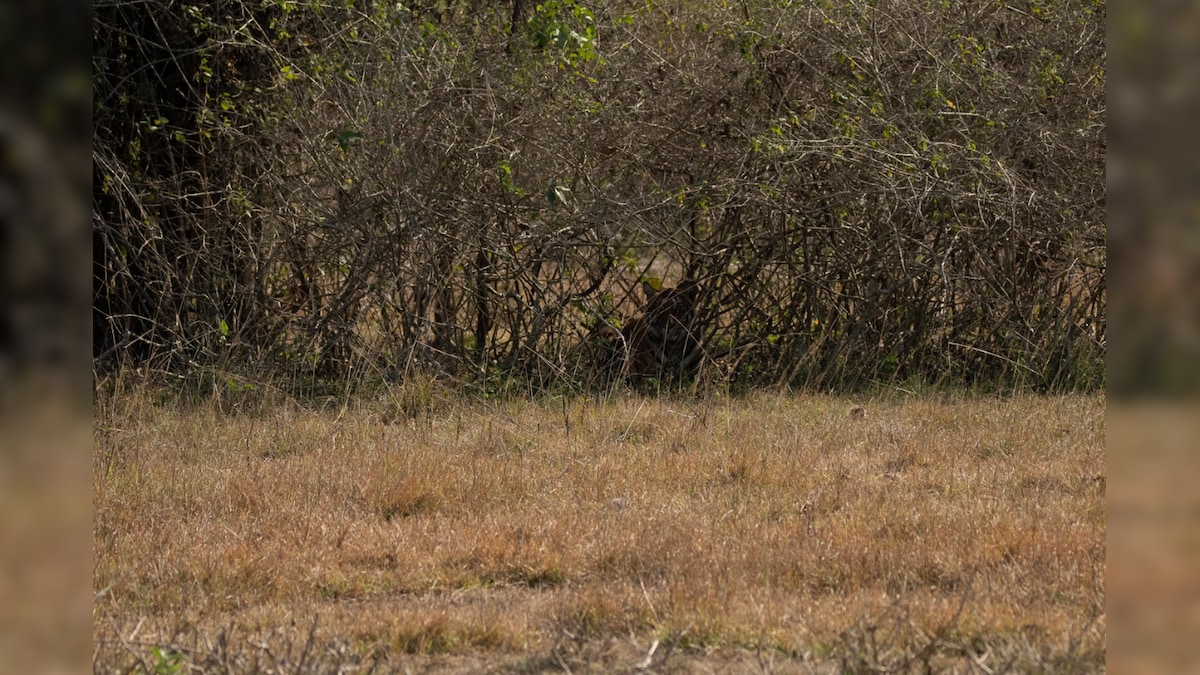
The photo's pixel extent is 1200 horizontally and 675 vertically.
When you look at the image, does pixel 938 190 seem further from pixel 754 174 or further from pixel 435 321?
pixel 435 321

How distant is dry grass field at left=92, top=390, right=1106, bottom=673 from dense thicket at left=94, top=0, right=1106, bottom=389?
3.87 feet

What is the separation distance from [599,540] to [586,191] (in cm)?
424

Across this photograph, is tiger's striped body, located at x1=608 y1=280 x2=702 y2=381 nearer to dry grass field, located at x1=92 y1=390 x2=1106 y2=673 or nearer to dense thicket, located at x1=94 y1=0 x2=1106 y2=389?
dense thicket, located at x1=94 y1=0 x2=1106 y2=389

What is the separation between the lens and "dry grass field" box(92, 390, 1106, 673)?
3.36m

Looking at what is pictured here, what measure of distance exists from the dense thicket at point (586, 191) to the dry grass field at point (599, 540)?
1.18 meters

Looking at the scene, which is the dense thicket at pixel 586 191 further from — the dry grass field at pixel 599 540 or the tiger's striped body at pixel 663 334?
the dry grass field at pixel 599 540

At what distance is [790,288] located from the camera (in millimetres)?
8320

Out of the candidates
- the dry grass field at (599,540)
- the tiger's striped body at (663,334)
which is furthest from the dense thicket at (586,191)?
the dry grass field at (599,540)

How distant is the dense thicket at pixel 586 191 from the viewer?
780cm

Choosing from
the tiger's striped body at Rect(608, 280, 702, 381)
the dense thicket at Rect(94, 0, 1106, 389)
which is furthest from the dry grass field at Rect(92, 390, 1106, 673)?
the tiger's striped body at Rect(608, 280, 702, 381)

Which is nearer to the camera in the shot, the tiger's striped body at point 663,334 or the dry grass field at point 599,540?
the dry grass field at point 599,540
